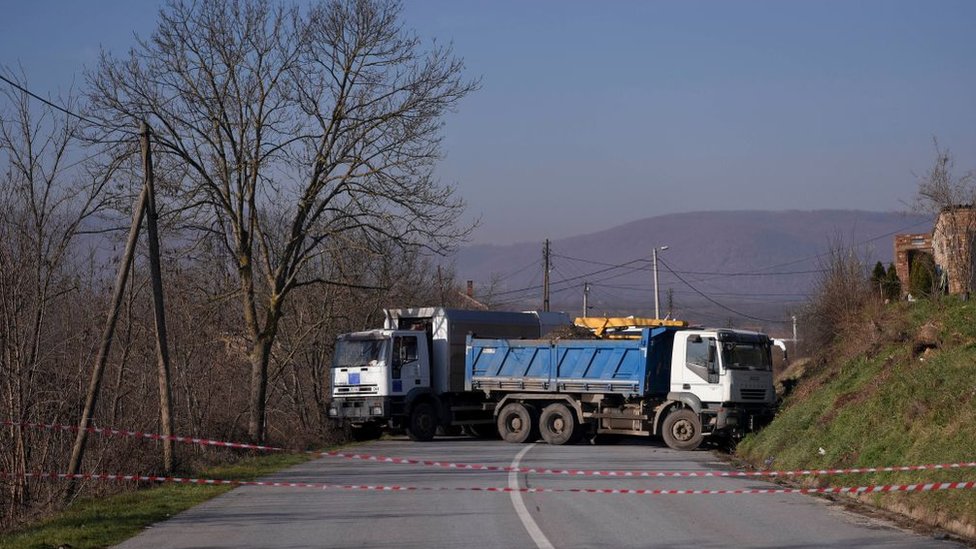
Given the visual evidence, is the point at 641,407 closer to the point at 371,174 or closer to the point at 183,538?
the point at 371,174

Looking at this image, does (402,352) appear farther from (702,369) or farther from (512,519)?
(512,519)

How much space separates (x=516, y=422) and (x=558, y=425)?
141 cm

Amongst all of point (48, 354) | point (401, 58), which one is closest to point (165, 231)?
point (401, 58)

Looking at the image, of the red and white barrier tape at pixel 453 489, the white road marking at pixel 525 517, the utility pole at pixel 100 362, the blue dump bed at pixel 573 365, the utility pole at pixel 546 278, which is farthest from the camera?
the utility pole at pixel 546 278

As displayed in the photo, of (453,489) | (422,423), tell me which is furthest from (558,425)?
(453,489)

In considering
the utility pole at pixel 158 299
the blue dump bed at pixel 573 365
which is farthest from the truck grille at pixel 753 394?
the utility pole at pixel 158 299

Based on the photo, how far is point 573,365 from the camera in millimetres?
28875

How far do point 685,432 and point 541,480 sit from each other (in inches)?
374

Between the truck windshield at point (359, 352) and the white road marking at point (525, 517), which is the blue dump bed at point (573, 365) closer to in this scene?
the truck windshield at point (359, 352)

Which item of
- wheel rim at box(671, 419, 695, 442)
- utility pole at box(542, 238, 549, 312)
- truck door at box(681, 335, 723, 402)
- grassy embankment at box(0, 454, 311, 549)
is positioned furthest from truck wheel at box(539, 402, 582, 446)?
utility pole at box(542, 238, 549, 312)

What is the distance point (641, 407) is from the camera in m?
27.8

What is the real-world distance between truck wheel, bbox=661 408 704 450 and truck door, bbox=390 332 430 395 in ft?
23.2

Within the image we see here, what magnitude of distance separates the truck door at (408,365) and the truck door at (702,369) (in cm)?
744

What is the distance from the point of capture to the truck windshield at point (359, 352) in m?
29.6
